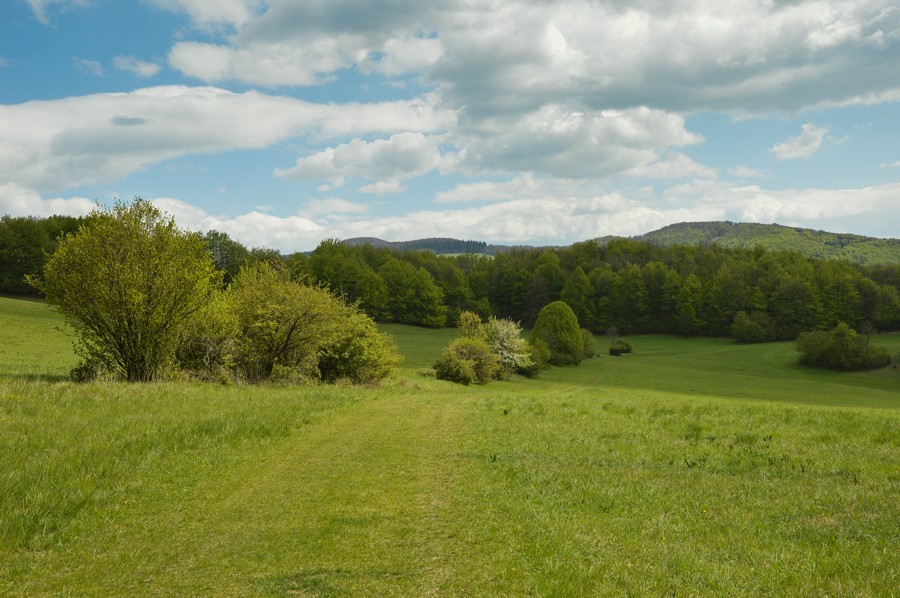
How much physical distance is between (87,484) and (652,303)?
117 m

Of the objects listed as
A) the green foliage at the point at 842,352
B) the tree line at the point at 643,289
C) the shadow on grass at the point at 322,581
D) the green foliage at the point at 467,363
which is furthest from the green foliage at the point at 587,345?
the shadow on grass at the point at 322,581

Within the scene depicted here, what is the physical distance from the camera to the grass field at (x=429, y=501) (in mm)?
6688

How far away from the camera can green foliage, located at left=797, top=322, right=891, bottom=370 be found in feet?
247

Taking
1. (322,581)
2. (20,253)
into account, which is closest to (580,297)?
(20,253)

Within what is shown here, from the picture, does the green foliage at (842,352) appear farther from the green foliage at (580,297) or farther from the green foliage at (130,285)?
the green foliage at (130,285)

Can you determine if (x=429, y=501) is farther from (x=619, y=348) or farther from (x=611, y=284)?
(x=611, y=284)

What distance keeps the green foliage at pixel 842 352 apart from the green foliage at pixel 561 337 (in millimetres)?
30828

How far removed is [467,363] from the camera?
5291 centimetres

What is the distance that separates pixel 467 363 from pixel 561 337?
A: 27.1 m

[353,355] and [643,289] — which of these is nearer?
[353,355]

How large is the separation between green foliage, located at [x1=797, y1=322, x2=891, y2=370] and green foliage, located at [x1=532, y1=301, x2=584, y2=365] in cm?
3083

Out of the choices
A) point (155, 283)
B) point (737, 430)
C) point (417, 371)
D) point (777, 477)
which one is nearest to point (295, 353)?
point (155, 283)

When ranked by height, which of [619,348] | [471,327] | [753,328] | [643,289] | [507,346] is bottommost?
[619,348]

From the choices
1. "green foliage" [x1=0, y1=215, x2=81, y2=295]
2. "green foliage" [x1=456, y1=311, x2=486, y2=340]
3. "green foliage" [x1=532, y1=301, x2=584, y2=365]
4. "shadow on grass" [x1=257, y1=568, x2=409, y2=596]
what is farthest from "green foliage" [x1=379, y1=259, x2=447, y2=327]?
"shadow on grass" [x1=257, y1=568, x2=409, y2=596]
